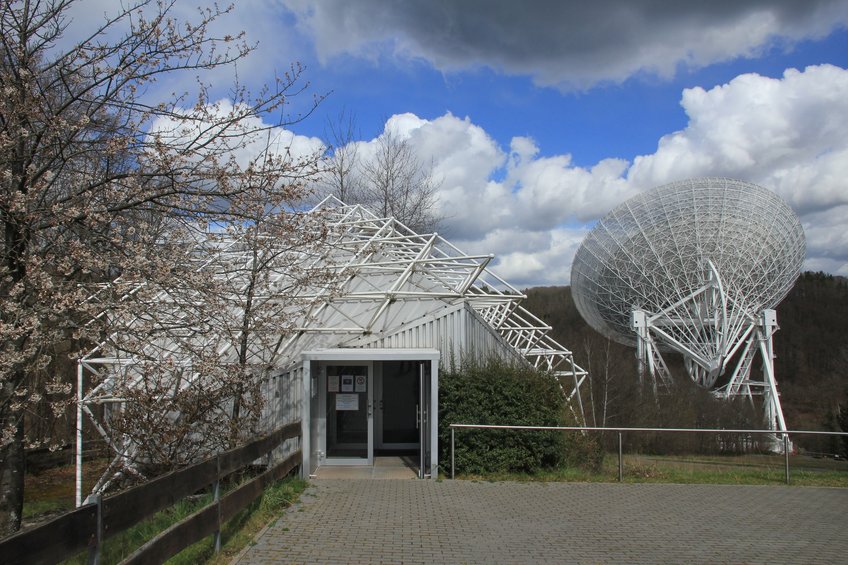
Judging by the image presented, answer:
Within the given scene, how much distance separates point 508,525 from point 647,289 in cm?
2953

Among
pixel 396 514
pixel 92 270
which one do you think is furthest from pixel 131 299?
pixel 396 514

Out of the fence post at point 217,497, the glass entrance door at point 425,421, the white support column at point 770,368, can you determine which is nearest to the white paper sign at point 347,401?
the glass entrance door at point 425,421

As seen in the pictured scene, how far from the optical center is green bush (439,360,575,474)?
39.9 feet

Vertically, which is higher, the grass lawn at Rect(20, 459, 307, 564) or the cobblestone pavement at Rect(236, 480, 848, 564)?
the grass lawn at Rect(20, 459, 307, 564)

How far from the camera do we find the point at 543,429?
1223 centimetres

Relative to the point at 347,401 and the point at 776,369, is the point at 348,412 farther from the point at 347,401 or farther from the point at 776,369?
the point at 776,369

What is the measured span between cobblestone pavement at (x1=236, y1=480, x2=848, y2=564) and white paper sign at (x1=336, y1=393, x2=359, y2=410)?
6.53 feet

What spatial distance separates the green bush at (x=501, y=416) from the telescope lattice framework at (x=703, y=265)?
24.0 meters

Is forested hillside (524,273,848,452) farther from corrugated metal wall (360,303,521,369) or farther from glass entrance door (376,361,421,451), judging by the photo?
corrugated metal wall (360,303,521,369)

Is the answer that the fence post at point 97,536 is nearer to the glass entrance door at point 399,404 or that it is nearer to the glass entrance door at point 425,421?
the glass entrance door at point 425,421

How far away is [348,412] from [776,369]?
79.2 metres

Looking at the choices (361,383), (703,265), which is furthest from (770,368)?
(361,383)

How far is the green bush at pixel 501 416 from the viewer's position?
1217 centimetres

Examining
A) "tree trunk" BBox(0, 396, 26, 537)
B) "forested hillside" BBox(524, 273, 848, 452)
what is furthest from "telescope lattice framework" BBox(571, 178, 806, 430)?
"tree trunk" BBox(0, 396, 26, 537)
